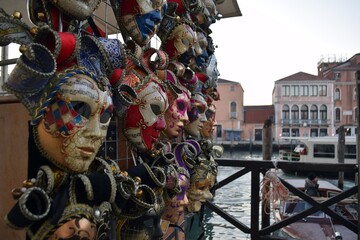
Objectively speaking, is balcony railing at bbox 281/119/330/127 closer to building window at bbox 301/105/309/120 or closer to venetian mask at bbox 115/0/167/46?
building window at bbox 301/105/309/120

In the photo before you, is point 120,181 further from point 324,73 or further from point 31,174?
point 324,73

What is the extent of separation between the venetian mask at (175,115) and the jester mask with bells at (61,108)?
63 centimetres

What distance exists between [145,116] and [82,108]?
41 cm

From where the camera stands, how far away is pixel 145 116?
1341mm

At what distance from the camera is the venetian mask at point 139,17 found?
132 centimetres

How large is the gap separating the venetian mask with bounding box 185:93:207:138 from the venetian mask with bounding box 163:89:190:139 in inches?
11.9

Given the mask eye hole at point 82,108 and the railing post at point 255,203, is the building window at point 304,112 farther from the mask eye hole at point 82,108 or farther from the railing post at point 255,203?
the mask eye hole at point 82,108

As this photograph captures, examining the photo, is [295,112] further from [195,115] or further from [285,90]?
[195,115]

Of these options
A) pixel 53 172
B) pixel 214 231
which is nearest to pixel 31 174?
pixel 53 172

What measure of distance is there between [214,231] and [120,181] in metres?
5.19

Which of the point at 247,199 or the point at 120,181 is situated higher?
the point at 120,181

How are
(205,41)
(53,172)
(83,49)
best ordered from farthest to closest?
(205,41), (83,49), (53,172)

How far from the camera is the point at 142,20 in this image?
4.37ft

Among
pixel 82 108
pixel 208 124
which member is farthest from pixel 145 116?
pixel 208 124
